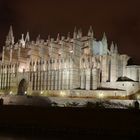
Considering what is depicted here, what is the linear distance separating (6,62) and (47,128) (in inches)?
1650

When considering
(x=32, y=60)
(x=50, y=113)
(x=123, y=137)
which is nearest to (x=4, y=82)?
(x=32, y=60)

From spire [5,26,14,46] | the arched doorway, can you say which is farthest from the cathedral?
spire [5,26,14,46]

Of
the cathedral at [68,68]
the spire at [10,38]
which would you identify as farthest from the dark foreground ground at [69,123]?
the spire at [10,38]

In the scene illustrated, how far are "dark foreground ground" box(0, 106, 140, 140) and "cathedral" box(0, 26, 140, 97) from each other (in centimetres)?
1947

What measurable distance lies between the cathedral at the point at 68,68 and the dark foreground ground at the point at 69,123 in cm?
1947

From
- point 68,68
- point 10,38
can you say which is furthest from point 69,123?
point 10,38

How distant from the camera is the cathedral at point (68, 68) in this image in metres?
51.7

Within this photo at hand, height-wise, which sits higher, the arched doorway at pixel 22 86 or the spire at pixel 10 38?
the spire at pixel 10 38

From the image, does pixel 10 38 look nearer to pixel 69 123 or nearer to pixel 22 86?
pixel 22 86

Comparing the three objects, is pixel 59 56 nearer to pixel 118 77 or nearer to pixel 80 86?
pixel 80 86

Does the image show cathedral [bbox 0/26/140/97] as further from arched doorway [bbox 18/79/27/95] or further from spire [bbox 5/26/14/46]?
spire [bbox 5/26/14/46]

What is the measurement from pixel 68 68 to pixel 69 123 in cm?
2733

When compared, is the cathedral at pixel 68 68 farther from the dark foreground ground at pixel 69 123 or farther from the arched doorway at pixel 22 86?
the dark foreground ground at pixel 69 123

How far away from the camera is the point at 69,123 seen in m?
29.0
